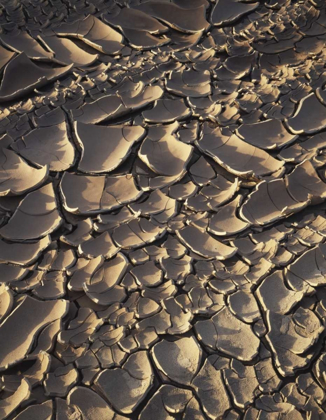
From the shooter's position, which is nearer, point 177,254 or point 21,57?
point 177,254

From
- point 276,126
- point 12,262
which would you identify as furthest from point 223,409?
point 276,126

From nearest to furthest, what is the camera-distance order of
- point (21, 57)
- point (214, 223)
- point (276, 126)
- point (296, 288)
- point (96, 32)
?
1. point (296, 288)
2. point (214, 223)
3. point (276, 126)
4. point (21, 57)
5. point (96, 32)

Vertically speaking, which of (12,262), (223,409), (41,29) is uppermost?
A: (41,29)

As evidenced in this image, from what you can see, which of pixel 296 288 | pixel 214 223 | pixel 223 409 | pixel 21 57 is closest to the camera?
pixel 223 409

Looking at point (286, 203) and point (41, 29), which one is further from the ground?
point (41, 29)

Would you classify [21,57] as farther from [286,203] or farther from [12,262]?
[286,203]

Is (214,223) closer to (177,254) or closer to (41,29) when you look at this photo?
(177,254)
